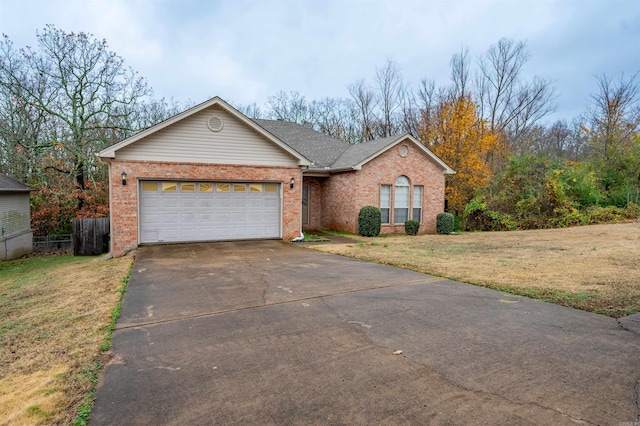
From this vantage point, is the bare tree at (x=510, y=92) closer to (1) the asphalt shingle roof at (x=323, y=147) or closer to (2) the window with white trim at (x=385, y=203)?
(1) the asphalt shingle roof at (x=323, y=147)

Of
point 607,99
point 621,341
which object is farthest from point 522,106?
point 621,341

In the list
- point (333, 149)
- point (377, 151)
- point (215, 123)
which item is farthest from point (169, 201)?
point (333, 149)

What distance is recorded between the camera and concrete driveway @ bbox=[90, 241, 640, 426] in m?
2.80

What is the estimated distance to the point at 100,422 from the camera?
267cm

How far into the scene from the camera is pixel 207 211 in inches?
498

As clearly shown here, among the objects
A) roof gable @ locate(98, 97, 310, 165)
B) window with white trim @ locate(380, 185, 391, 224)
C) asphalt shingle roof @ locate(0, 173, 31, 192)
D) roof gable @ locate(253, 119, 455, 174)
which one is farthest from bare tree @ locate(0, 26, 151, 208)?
window with white trim @ locate(380, 185, 391, 224)

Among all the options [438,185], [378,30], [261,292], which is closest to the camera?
[261,292]

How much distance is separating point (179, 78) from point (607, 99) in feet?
105

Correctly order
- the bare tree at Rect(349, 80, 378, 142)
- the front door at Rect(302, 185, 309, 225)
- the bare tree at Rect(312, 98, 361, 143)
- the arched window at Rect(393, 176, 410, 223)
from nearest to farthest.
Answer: the arched window at Rect(393, 176, 410, 223) < the front door at Rect(302, 185, 309, 225) < the bare tree at Rect(349, 80, 378, 142) < the bare tree at Rect(312, 98, 361, 143)

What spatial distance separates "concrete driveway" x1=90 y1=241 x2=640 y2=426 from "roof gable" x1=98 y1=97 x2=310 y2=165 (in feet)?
21.0

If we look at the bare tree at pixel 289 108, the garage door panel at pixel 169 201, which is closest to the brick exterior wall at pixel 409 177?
the garage door panel at pixel 169 201

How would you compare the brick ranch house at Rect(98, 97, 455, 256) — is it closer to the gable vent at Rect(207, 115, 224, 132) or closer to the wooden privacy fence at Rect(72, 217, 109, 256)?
the gable vent at Rect(207, 115, 224, 132)

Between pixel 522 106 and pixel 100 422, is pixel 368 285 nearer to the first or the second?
pixel 100 422

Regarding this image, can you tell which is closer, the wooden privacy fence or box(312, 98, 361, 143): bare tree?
the wooden privacy fence
